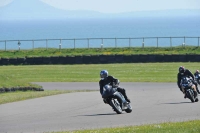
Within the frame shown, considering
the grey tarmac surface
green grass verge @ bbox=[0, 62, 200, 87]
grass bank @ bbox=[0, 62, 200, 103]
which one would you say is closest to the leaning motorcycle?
the grey tarmac surface

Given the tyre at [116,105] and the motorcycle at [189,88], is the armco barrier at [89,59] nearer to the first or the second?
the motorcycle at [189,88]

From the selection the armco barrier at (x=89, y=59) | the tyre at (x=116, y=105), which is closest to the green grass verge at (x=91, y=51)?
the armco barrier at (x=89, y=59)

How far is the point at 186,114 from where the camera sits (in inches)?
906

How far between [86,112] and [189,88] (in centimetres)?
568

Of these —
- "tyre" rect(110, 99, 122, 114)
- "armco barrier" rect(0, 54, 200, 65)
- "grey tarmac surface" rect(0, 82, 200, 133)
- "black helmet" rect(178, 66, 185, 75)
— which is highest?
"armco barrier" rect(0, 54, 200, 65)

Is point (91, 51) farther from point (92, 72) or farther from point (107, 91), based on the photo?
point (107, 91)

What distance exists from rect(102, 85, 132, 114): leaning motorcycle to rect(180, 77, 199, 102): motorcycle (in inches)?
189

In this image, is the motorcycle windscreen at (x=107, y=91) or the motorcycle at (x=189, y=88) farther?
the motorcycle at (x=189, y=88)

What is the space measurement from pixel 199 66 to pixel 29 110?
29631mm

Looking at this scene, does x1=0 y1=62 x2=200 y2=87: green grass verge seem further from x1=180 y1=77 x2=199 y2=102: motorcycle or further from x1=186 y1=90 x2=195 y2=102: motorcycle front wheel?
x1=186 y1=90 x2=195 y2=102: motorcycle front wheel

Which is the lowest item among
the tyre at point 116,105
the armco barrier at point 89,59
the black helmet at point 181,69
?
the tyre at point 116,105

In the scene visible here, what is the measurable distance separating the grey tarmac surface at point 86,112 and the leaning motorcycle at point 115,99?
1.07ft

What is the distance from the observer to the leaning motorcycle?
77.6ft

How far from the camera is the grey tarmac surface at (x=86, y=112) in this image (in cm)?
2038
